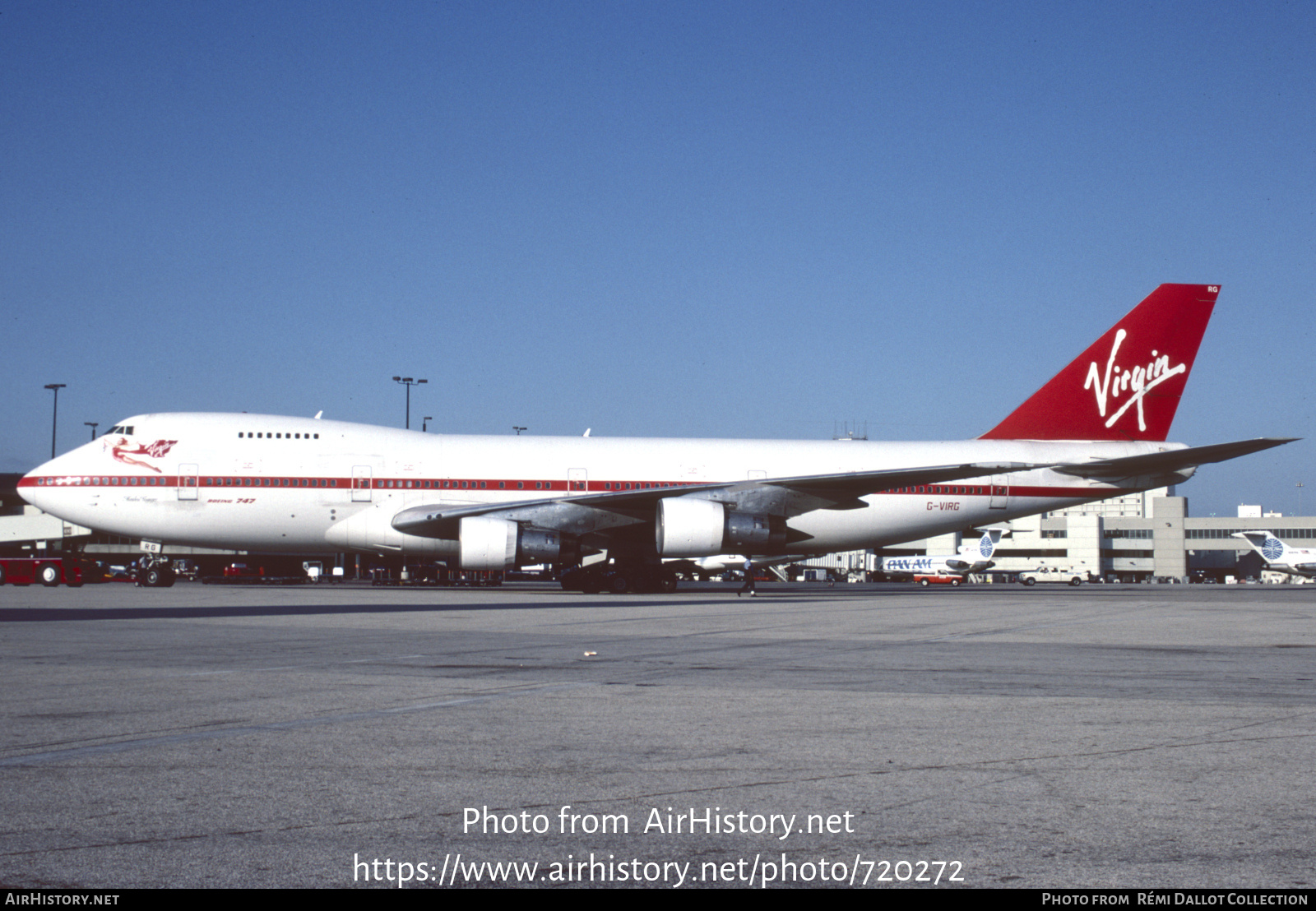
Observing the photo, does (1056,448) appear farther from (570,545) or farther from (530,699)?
(530,699)

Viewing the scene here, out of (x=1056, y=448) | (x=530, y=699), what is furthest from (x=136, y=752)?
(x=1056, y=448)

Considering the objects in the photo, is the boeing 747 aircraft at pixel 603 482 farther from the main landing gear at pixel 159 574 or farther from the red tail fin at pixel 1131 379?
the main landing gear at pixel 159 574

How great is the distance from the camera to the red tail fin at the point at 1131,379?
2995 centimetres

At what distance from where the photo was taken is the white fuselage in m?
27.0

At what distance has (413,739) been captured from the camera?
5.55 m

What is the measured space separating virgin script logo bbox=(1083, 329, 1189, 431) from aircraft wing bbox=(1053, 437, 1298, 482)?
233 centimetres

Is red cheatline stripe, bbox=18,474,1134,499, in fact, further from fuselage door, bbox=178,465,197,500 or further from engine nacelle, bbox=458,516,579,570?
engine nacelle, bbox=458,516,579,570

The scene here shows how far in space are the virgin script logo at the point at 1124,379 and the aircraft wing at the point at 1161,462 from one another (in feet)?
7.65

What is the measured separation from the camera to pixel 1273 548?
254 ft

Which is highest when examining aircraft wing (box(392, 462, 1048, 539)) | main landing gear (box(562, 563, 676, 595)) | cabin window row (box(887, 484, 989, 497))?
cabin window row (box(887, 484, 989, 497))

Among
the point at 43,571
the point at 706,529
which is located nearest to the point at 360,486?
the point at 706,529

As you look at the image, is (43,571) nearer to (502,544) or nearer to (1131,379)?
(502,544)

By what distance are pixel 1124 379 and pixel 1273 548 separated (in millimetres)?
56968

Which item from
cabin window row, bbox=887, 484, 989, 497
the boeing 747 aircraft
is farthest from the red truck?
cabin window row, bbox=887, 484, 989, 497
